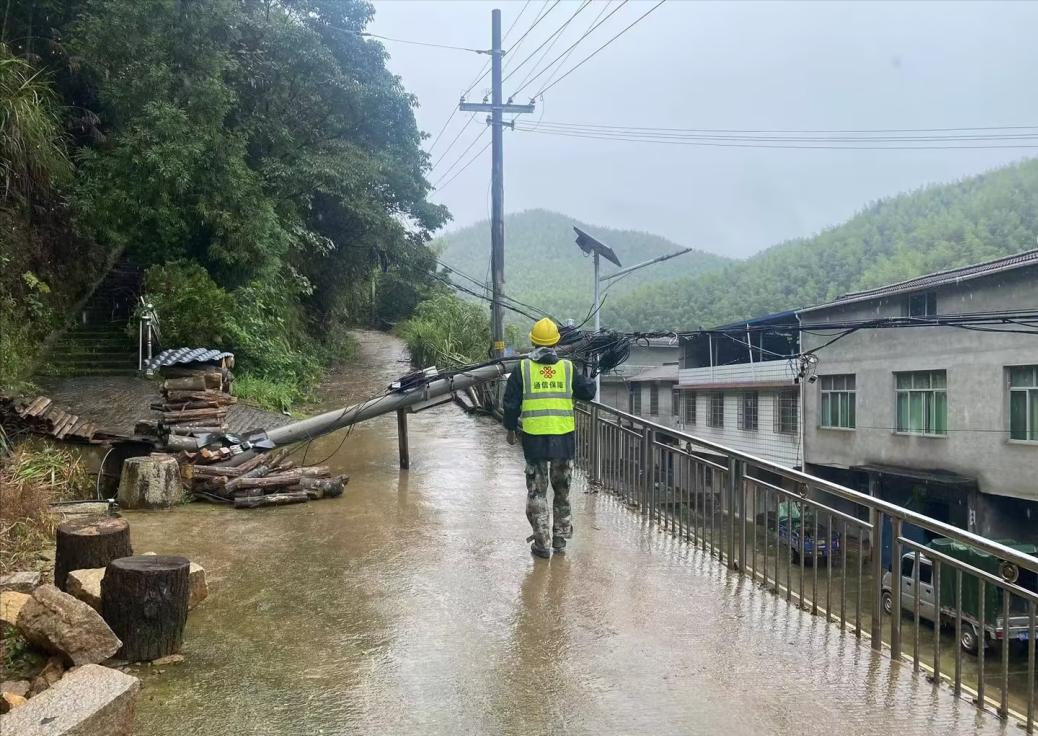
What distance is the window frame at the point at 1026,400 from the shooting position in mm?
16766

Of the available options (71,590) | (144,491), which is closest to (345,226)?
(144,491)

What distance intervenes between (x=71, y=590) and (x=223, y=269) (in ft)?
40.8

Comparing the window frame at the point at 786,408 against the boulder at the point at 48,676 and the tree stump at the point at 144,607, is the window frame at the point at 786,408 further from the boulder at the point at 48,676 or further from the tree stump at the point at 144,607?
the boulder at the point at 48,676

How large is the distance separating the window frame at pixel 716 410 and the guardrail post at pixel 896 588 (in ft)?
80.4

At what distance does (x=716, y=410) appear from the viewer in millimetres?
28516

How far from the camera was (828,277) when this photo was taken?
151 ft

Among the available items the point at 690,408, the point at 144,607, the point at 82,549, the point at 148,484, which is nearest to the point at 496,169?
the point at 148,484

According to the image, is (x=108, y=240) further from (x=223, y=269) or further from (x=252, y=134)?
(x=252, y=134)

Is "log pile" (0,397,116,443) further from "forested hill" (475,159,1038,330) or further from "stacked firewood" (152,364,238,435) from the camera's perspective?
"forested hill" (475,159,1038,330)

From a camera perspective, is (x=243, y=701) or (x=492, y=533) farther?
(x=492, y=533)

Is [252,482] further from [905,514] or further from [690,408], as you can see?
[690,408]

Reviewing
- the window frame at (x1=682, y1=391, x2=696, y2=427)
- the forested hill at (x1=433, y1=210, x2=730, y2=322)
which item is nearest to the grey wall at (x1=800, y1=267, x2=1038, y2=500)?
the window frame at (x1=682, y1=391, x2=696, y2=427)

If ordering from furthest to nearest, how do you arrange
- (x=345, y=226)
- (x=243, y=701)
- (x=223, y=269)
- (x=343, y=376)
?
(x=343, y=376) → (x=345, y=226) → (x=223, y=269) → (x=243, y=701)

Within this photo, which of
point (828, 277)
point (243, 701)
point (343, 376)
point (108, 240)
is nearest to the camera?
point (243, 701)
